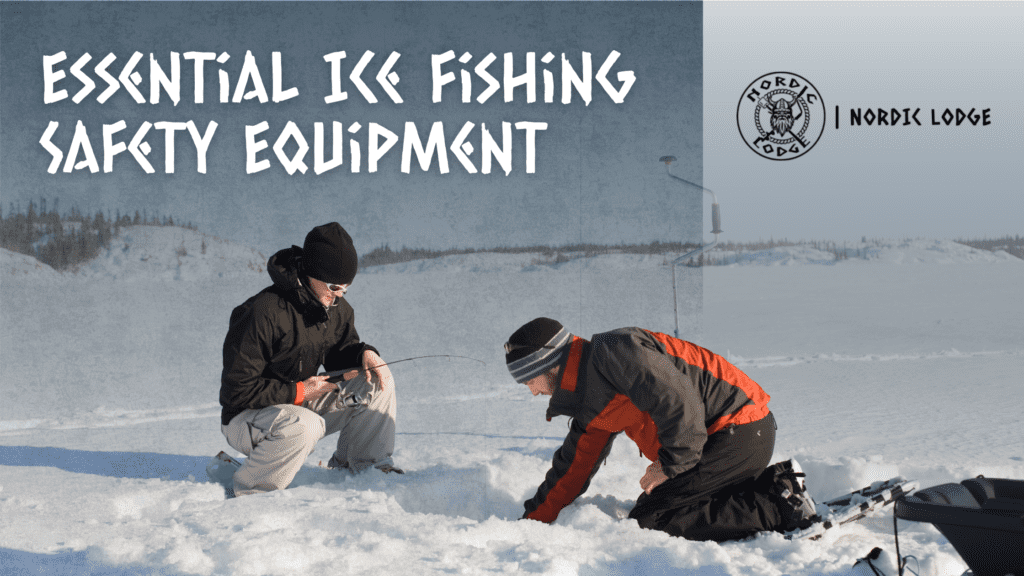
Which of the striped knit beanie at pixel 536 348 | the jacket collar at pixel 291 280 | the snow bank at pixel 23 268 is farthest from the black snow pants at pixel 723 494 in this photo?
the snow bank at pixel 23 268

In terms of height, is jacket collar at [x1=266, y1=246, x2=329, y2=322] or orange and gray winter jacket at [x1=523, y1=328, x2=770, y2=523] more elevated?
jacket collar at [x1=266, y1=246, x2=329, y2=322]

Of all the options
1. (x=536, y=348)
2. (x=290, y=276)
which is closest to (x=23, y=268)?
(x=290, y=276)

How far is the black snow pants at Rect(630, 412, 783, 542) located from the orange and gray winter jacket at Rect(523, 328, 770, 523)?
0.19 ft

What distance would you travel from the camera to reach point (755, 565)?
1819mm

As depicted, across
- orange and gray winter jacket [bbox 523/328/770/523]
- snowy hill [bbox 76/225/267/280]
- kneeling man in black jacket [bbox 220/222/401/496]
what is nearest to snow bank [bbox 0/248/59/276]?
snowy hill [bbox 76/225/267/280]

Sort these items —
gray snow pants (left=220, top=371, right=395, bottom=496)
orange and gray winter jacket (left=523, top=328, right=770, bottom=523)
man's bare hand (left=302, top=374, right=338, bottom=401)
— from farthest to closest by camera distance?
man's bare hand (left=302, top=374, right=338, bottom=401) < gray snow pants (left=220, top=371, right=395, bottom=496) < orange and gray winter jacket (left=523, top=328, right=770, bottom=523)

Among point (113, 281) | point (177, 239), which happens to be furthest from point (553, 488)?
point (113, 281)

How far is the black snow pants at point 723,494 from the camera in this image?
2.19 m

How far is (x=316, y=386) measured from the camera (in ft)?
9.53

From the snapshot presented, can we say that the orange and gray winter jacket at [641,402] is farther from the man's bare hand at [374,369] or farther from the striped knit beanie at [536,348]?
the man's bare hand at [374,369]

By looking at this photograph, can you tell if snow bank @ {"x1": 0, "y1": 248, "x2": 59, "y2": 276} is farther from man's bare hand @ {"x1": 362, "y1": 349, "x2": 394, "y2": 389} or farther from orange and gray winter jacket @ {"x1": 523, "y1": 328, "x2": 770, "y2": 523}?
orange and gray winter jacket @ {"x1": 523, "y1": 328, "x2": 770, "y2": 523}

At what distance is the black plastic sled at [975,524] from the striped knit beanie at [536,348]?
37.7 inches

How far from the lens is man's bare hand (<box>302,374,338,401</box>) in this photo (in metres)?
2.89

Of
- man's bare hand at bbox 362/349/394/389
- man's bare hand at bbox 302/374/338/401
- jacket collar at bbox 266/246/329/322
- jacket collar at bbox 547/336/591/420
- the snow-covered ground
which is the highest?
jacket collar at bbox 266/246/329/322
